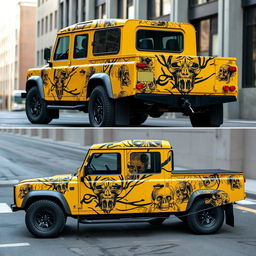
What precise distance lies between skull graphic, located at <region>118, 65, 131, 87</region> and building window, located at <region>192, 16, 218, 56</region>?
22.8m

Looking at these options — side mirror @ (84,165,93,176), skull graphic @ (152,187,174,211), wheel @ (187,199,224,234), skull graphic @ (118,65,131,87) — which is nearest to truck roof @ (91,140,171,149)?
side mirror @ (84,165,93,176)

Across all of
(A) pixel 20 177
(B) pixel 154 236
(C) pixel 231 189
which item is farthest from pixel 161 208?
(A) pixel 20 177

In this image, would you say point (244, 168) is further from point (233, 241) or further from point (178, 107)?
point (178, 107)

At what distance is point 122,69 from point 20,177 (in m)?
17.7

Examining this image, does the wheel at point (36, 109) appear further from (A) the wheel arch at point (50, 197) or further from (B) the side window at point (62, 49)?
(A) the wheel arch at point (50, 197)

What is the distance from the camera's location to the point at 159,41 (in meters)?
11.8

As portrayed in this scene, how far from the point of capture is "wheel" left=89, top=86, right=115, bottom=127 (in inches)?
379

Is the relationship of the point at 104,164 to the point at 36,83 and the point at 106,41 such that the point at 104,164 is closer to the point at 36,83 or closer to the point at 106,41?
the point at 36,83

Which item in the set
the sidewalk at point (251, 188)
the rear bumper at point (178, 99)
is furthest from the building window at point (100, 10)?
the rear bumper at point (178, 99)

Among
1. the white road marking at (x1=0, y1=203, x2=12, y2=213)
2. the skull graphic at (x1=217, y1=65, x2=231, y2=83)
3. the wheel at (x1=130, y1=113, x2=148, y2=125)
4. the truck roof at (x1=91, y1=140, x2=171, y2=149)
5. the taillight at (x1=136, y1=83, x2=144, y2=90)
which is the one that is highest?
the skull graphic at (x1=217, y1=65, x2=231, y2=83)

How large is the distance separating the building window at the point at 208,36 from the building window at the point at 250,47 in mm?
2402

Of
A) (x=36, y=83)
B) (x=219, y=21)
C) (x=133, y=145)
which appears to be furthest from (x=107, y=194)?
(x=219, y=21)

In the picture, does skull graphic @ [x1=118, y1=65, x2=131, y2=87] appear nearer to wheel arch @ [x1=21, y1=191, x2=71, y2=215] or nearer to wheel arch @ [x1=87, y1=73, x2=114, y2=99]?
wheel arch @ [x1=87, y1=73, x2=114, y2=99]

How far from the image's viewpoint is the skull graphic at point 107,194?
12570mm
